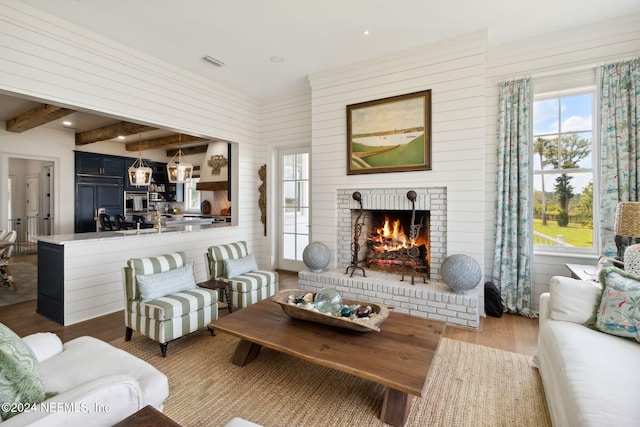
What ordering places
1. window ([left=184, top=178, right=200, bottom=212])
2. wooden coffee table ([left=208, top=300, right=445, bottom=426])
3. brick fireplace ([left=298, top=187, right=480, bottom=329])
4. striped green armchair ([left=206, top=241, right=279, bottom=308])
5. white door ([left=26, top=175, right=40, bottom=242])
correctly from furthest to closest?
window ([left=184, top=178, right=200, bottom=212]) < white door ([left=26, top=175, right=40, bottom=242]) < striped green armchair ([left=206, top=241, right=279, bottom=308]) < brick fireplace ([left=298, top=187, right=480, bottom=329]) < wooden coffee table ([left=208, top=300, right=445, bottom=426])

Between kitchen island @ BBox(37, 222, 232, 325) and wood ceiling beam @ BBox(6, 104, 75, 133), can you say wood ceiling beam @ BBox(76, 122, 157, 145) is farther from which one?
kitchen island @ BBox(37, 222, 232, 325)

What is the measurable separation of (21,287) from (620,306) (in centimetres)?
688

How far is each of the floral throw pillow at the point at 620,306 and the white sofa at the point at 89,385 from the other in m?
2.60

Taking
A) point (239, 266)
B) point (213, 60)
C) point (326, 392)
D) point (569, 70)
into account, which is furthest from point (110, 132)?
point (569, 70)

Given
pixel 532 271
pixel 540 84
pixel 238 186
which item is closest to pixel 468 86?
pixel 540 84

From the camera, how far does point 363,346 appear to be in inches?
76.1

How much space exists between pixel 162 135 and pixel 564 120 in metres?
7.72

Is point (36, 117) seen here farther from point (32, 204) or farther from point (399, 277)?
point (399, 277)

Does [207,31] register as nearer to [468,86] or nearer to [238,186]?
[238,186]

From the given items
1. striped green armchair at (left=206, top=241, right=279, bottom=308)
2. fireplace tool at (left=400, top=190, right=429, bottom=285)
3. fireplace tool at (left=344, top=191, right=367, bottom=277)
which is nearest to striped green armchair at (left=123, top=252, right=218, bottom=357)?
striped green armchair at (left=206, top=241, right=279, bottom=308)

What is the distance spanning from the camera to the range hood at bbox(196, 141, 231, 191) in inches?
299

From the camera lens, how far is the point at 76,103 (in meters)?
→ 3.15

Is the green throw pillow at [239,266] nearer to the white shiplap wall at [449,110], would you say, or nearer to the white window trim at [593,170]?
the white shiplap wall at [449,110]

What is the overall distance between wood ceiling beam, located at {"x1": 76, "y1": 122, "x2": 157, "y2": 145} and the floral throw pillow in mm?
6102
